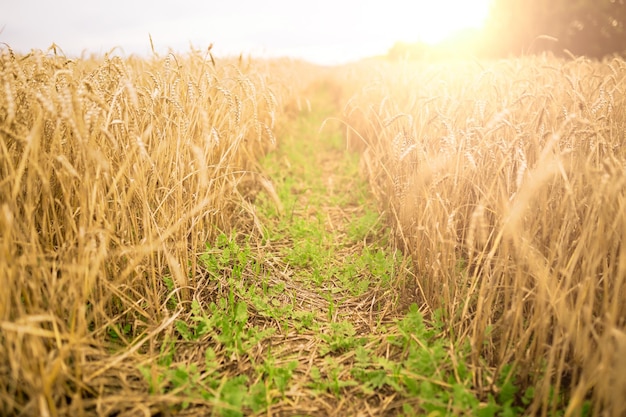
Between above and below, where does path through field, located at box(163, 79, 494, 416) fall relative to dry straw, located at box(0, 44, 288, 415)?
below

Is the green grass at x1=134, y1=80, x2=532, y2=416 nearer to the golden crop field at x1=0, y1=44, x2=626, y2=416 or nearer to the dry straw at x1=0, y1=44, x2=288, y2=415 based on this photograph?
the golden crop field at x1=0, y1=44, x2=626, y2=416

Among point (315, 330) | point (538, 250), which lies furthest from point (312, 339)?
point (538, 250)

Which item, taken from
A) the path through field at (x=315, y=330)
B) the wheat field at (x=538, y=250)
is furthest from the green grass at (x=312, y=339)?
the wheat field at (x=538, y=250)

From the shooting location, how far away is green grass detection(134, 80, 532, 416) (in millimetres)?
1369

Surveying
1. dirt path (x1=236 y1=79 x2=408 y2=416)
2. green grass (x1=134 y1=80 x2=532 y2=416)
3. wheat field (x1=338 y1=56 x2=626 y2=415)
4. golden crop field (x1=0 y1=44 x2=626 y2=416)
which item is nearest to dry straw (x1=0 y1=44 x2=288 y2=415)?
golden crop field (x1=0 y1=44 x2=626 y2=416)

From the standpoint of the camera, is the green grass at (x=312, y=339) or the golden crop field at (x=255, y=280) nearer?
the golden crop field at (x=255, y=280)

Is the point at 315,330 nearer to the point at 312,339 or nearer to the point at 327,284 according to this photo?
the point at 312,339

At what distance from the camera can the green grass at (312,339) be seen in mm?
1369

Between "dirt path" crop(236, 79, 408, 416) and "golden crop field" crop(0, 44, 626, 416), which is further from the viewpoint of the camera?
"dirt path" crop(236, 79, 408, 416)

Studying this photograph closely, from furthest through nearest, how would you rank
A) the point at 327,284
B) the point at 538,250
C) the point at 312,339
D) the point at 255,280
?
the point at 327,284 < the point at 255,280 < the point at 312,339 < the point at 538,250

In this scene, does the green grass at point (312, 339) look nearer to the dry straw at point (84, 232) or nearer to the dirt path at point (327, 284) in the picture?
the dirt path at point (327, 284)

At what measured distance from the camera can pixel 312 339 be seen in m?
1.73

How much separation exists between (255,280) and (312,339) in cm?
46

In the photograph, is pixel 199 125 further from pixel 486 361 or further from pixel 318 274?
pixel 486 361
